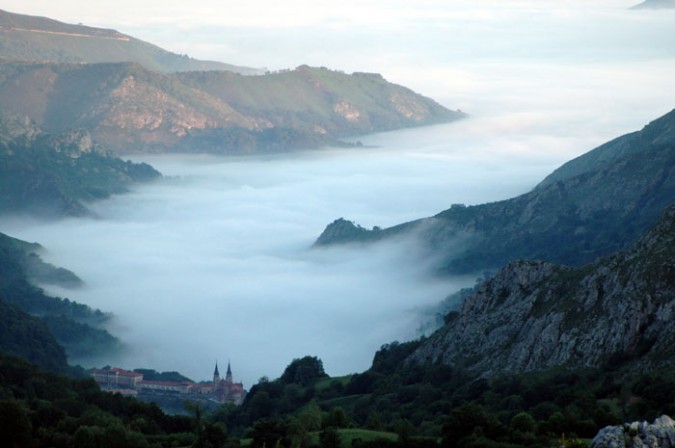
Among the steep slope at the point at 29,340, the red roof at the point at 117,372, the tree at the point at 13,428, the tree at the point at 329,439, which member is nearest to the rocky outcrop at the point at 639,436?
the tree at the point at 329,439

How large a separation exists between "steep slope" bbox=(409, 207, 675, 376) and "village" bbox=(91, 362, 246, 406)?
51.5 metres

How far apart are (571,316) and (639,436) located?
48.0 metres

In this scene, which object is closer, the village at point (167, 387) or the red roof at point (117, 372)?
the village at point (167, 387)

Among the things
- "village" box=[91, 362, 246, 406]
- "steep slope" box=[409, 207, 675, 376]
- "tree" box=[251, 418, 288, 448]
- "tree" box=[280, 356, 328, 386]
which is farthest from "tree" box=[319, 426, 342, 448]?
"village" box=[91, 362, 246, 406]

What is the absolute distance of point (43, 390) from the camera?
104 m

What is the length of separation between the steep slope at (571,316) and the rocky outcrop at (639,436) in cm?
3428

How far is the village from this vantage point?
164 metres

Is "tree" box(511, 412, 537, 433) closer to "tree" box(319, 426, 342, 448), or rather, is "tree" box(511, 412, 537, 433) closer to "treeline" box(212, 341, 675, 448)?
"treeline" box(212, 341, 675, 448)

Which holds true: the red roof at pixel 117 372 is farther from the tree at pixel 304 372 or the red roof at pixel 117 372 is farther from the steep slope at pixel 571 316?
the steep slope at pixel 571 316

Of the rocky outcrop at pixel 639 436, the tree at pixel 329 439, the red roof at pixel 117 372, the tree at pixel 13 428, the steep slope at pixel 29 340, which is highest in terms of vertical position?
the steep slope at pixel 29 340

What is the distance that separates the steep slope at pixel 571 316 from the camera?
299 ft

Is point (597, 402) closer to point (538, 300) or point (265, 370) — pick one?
point (538, 300)

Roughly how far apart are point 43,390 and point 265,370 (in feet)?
301

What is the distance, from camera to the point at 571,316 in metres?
98.5
